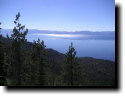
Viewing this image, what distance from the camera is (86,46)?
191 inches

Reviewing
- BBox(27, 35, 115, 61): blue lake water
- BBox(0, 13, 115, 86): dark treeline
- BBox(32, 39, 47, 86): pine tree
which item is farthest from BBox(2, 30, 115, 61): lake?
BBox(32, 39, 47, 86): pine tree

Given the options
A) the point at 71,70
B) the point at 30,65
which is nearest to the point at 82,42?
the point at 71,70

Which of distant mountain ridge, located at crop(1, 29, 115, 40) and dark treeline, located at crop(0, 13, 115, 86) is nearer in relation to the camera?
distant mountain ridge, located at crop(1, 29, 115, 40)

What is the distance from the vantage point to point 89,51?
16.2 ft

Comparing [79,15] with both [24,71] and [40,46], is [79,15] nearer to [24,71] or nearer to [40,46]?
[40,46]

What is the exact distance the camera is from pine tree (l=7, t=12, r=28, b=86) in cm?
512

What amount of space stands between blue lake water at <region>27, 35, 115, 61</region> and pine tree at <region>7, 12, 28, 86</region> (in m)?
0.27

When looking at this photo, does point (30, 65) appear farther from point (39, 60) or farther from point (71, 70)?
point (71, 70)

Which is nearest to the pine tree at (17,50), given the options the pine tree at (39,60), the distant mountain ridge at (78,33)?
the distant mountain ridge at (78,33)

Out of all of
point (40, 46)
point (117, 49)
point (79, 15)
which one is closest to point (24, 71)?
point (40, 46)

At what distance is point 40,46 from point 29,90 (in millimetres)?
1152

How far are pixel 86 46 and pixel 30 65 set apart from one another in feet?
4.89

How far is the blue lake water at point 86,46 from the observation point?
15.6 feet

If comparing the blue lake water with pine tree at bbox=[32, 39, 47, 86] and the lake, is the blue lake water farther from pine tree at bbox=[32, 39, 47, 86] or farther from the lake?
pine tree at bbox=[32, 39, 47, 86]
